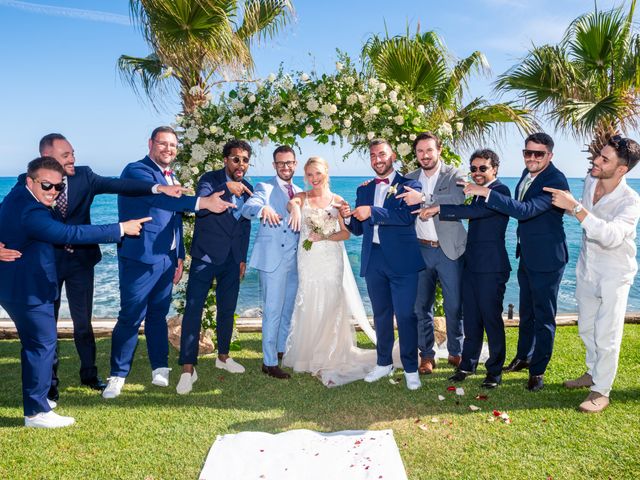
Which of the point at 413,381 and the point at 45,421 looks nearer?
the point at 45,421

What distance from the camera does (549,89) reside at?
970cm

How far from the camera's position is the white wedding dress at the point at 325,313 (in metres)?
6.21

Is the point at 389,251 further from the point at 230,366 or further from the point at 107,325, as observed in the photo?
the point at 107,325

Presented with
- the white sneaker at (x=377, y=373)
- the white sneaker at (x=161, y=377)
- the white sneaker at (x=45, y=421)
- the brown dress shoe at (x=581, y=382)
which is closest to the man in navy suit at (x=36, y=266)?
the white sneaker at (x=45, y=421)

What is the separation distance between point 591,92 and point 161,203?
7797mm

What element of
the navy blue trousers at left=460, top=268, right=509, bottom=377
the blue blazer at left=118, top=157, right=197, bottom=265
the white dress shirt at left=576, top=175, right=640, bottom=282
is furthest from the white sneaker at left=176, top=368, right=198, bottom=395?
the white dress shirt at left=576, top=175, right=640, bottom=282

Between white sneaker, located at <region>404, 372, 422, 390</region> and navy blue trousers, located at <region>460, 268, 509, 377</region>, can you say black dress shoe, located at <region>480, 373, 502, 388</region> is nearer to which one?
navy blue trousers, located at <region>460, 268, 509, 377</region>

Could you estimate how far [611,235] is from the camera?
4.68 metres

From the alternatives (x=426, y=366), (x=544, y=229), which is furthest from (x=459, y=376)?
(x=544, y=229)

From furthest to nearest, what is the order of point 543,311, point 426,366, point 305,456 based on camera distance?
point 426,366 → point 543,311 → point 305,456

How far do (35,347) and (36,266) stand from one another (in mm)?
728

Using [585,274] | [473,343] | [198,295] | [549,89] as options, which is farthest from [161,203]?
[549,89]

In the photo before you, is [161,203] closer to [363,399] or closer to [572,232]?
[363,399]

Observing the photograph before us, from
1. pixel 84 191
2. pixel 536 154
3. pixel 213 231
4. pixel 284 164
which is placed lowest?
pixel 213 231
